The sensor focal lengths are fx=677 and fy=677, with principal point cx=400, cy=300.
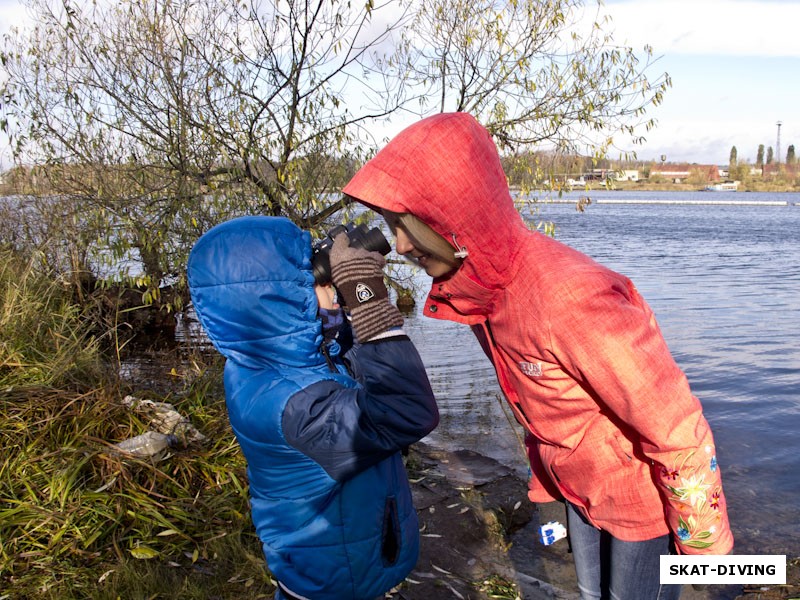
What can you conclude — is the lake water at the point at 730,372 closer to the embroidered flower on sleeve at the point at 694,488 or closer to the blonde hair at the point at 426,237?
the embroidered flower on sleeve at the point at 694,488

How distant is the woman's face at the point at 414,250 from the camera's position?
1886mm

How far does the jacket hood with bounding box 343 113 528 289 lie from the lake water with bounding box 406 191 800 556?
397 cm

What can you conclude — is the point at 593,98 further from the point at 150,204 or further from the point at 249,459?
the point at 249,459

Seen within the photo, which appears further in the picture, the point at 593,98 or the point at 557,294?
the point at 593,98

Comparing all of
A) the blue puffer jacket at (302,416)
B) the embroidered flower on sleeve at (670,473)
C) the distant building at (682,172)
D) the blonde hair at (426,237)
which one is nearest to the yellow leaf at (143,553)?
the blue puffer jacket at (302,416)

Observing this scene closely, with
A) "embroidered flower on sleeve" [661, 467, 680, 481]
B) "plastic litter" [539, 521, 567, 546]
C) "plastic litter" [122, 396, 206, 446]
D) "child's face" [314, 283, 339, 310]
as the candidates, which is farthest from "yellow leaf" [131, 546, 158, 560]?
"embroidered flower on sleeve" [661, 467, 680, 481]

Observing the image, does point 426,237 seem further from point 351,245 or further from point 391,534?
point 391,534

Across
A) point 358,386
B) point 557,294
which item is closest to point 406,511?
point 358,386

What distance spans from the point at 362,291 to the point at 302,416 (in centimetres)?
40

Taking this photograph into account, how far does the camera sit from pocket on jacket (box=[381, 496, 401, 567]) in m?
2.16

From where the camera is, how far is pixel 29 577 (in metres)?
3.25

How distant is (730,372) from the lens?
9.13m

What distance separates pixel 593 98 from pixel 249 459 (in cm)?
574

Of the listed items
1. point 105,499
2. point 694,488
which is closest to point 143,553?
point 105,499
